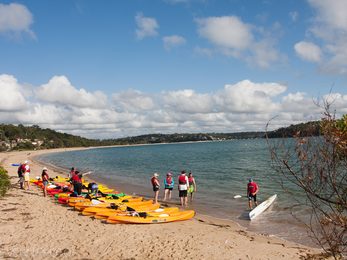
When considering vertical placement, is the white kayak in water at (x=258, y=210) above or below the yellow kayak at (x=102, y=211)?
below

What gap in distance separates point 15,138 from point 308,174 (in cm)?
13514

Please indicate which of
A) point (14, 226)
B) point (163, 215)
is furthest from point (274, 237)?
point (14, 226)

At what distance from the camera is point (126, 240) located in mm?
10461

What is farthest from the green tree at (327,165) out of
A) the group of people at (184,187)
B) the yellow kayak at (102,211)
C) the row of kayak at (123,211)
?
the group of people at (184,187)

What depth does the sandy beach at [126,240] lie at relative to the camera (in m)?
9.28

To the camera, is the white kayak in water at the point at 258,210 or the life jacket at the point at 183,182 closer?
the white kayak in water at the point at 258,210

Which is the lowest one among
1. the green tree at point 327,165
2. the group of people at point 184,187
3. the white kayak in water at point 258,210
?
the white kayak in water at point 258,210

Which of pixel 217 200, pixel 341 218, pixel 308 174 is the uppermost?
pixel 308 174

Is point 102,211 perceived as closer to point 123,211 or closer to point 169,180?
point 123,211

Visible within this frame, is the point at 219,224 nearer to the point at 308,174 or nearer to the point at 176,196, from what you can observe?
the point at 176,196

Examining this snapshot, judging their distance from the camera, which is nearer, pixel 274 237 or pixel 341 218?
pixel 341 218

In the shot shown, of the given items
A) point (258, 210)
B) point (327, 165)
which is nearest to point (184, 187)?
point (258, 210)

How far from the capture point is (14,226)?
11.5m

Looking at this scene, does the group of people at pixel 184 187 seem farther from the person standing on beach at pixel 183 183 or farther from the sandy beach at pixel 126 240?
the sandy beach at pixel 126 240
